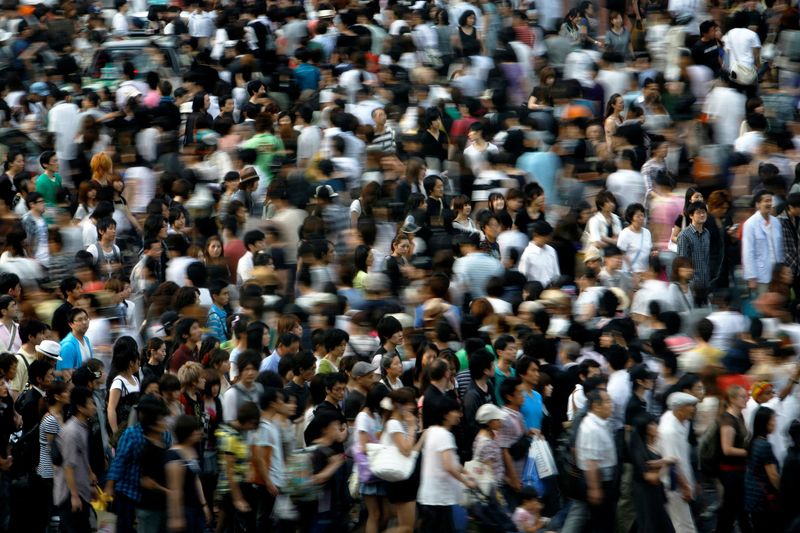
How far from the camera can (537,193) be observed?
44.8 feet

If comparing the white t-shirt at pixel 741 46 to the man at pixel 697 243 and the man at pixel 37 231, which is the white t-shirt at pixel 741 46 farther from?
the man at pixel 37 231

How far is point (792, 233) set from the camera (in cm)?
1327

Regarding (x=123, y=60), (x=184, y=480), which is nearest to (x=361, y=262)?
(x=184, y=480)

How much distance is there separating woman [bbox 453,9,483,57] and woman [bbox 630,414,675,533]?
32.6ft

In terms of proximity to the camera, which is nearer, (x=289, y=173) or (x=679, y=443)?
(x=679, y=443)

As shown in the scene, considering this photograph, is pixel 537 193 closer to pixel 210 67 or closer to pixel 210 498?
pixel 210 498

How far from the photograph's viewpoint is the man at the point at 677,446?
10023 millimetres

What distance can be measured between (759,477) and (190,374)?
406 cm

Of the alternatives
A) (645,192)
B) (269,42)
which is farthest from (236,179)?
(269,42)

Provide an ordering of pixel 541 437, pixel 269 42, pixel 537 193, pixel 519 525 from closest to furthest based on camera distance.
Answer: pixel 519 525
pixel 541 437
pixel 537 193
pixel 269 42

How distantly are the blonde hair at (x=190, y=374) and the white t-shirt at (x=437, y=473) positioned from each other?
186 centimetres

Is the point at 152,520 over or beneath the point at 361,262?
beneath

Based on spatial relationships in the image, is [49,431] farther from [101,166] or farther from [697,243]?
[697,243]

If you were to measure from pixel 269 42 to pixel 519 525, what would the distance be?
12699 mm
